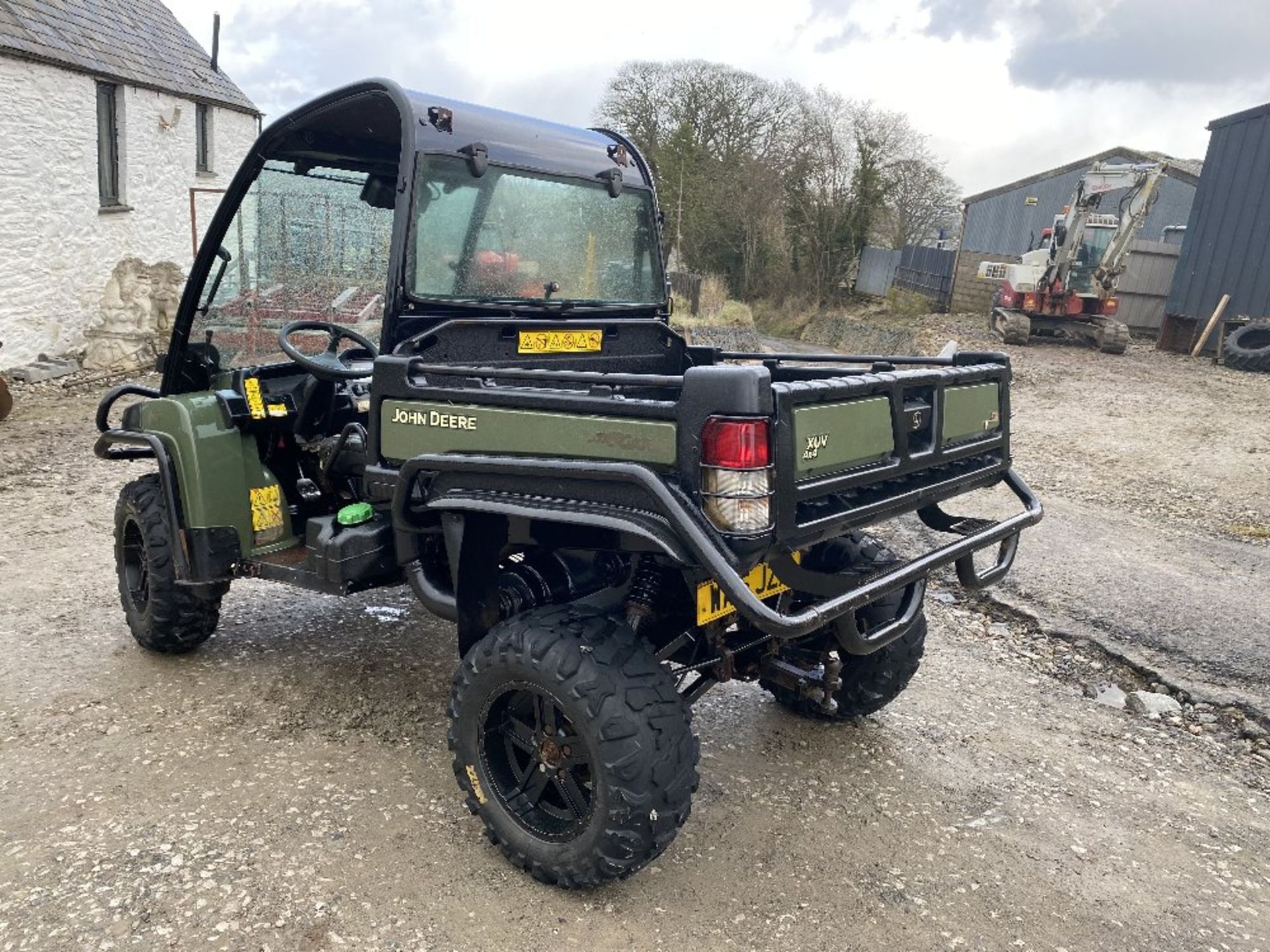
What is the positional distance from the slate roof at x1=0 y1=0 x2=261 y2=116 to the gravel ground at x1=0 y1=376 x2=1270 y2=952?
10095 millimetres

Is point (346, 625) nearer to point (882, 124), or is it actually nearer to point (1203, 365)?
point (1203, 365)

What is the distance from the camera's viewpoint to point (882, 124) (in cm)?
2683

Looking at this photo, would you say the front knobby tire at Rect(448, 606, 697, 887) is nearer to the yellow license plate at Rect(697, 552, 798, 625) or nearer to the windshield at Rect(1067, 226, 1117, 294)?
the yellow license plate at Rect(697, 552, 798, 625)

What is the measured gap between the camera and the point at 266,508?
13.0 feet

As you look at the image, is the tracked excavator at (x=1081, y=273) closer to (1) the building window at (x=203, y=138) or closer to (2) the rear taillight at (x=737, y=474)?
(1) the building window at (x=203, y=138)

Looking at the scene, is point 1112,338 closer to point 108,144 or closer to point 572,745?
point 108,144

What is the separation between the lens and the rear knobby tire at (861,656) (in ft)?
11.2

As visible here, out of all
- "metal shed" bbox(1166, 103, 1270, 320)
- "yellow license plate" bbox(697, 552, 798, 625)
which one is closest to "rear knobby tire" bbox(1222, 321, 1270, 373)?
"metal shed" bbox(1166, 103, 1270, 320)

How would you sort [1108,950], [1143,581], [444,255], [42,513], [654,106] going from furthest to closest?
[654,106]
[42,513]
[1143,581]
[444,255]
[1108,950]

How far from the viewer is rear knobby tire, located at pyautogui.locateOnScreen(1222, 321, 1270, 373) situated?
15.0m

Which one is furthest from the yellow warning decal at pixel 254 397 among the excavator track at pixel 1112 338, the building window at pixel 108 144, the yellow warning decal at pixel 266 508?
the excavator track at pixel 1112 338

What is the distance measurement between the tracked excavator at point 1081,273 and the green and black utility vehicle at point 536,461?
15463 mm

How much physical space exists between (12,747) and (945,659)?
153 inches

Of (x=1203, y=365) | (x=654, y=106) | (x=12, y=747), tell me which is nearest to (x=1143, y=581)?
(x=12, y=747)
